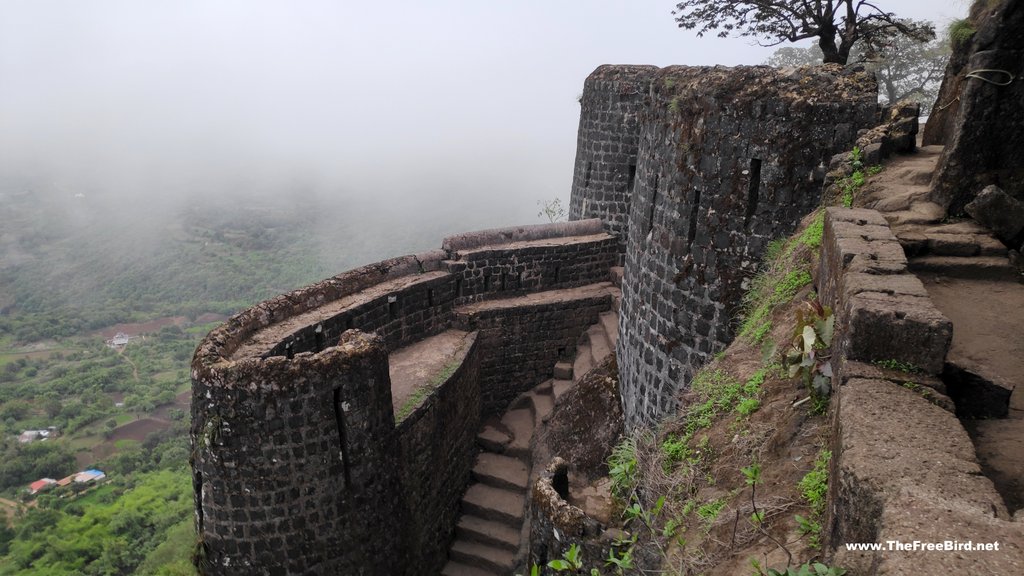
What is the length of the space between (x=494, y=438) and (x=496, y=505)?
4.62 ft

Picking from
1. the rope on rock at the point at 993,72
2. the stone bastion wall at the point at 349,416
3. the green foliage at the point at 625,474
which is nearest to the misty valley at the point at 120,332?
the stone bastion wall at the point at 349,416

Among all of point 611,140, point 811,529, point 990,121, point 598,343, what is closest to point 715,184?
point 990,121

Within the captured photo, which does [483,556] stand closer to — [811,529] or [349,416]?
[349,416]

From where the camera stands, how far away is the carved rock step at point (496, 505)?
9688 mm

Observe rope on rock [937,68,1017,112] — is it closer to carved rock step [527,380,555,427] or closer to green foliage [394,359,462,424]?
green foliage [394,359,462,424]

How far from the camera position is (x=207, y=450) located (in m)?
6.43

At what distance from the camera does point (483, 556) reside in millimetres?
9273

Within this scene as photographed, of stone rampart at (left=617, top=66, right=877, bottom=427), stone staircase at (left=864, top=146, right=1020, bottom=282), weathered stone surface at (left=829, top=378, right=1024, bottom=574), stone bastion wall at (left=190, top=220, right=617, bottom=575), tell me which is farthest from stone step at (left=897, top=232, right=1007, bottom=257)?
stone bastion wall at (left=190, top=220, right=617, bottom=575)

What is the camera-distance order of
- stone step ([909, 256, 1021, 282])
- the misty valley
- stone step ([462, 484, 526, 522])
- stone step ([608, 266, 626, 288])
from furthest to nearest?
the misty valley → stone step ([608, 266, 626, 288]) → stone step ([462, 484, 526, 522]) → stone step ([909, 256, 1021, 282])

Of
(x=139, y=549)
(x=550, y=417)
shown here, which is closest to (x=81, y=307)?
(x=139, y=549)

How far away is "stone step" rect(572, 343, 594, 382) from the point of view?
37.0 feet

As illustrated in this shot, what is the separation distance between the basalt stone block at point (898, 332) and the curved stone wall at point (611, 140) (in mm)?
10388

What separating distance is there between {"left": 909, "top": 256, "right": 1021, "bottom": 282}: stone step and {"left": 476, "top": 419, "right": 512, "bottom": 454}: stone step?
767 cm

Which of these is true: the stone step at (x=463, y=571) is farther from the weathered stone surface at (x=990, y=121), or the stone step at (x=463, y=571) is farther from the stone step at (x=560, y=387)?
the weathered stone surface at (x=990, y=121)
